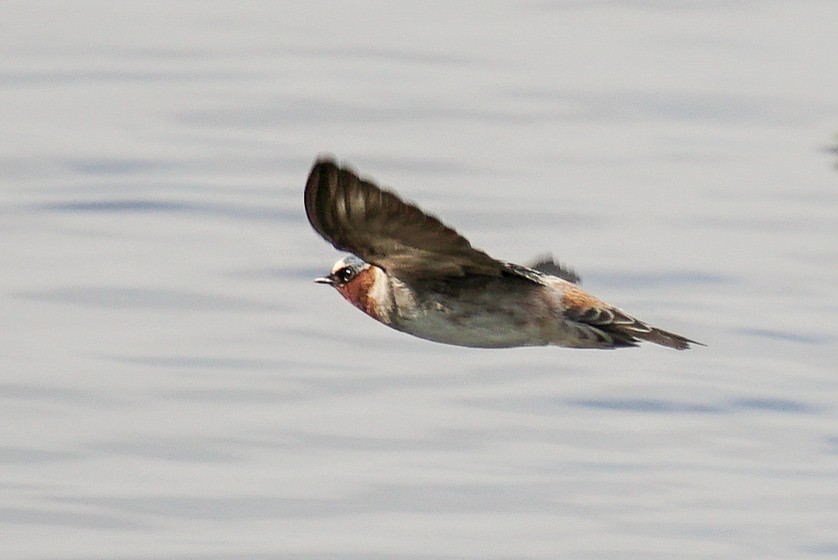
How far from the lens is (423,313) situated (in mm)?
11242

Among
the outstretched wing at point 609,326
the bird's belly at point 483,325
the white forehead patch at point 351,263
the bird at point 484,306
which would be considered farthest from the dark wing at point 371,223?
the white forehead patch at point 351,263

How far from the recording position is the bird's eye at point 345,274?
11.7m

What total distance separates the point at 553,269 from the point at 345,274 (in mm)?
1438

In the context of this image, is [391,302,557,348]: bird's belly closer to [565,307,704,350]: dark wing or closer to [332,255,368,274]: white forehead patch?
[565,307,704,350]: dark wing

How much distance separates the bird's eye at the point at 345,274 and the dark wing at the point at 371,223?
113 cm

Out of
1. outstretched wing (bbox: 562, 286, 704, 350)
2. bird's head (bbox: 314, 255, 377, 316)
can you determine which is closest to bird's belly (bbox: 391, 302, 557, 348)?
outstretched wing (bbox: 562, 286, 704, 350)

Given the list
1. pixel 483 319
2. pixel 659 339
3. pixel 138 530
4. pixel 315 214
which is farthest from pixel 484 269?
pixel 138 530

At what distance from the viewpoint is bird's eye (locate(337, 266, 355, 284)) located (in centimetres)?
1172

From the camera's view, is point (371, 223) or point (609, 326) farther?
point (609, 326)

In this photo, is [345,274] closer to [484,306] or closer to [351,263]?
[351,263]

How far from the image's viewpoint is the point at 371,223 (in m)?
9.74

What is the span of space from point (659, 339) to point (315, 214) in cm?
222

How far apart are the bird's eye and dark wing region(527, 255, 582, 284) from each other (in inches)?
49.8

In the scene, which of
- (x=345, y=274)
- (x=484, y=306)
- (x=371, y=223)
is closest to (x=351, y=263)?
(x=345, y=274)
